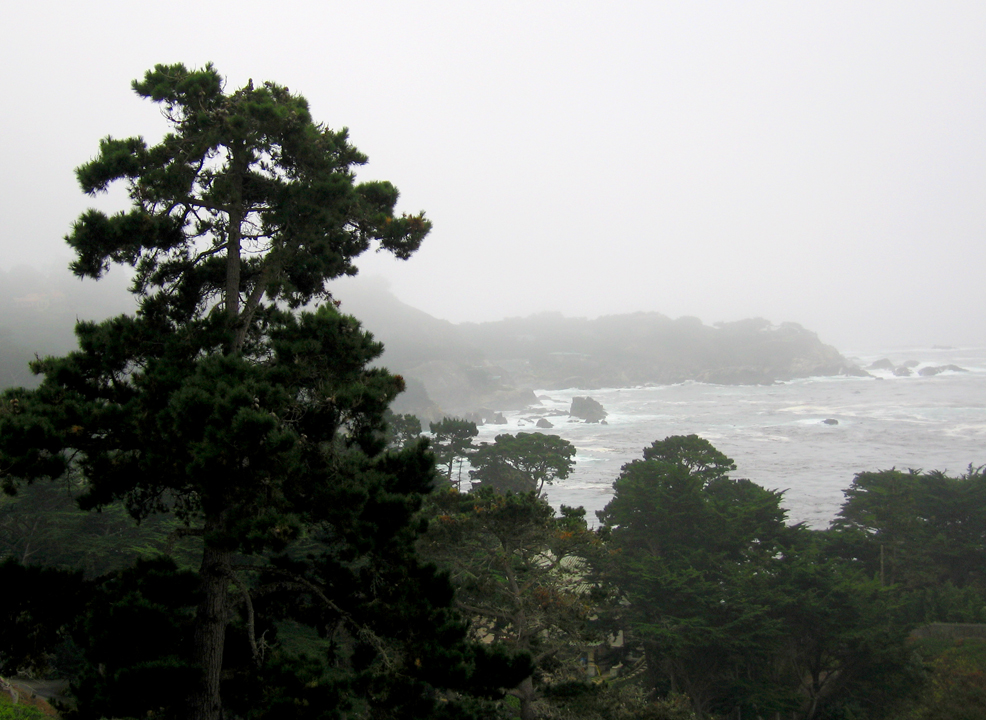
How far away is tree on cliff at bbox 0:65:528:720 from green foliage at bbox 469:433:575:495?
24.1 m

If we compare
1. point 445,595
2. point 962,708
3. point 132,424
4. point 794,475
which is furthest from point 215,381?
point 794,475

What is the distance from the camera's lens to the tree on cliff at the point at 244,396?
513 centimetres

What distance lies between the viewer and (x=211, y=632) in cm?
574

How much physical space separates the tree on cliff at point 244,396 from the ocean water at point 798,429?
118 ft

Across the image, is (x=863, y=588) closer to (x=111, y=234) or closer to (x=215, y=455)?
(x=215, y=455)

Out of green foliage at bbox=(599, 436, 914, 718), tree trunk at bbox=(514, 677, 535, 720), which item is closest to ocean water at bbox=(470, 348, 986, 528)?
green foliage at bbox=(599, 436, 914, 718)

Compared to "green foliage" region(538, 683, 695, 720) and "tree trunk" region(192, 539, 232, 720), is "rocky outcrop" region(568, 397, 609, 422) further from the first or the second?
"tree trunk" region(192, 539, 232, 720)

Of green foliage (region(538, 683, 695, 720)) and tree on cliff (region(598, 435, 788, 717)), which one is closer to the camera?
green foliage (region(538, 683, 695, 720))

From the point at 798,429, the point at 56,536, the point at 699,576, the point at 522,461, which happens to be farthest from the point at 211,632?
the point at 798,429

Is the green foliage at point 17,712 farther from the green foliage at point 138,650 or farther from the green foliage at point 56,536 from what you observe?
the green foliage at point 56,536

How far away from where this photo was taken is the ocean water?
55312 millimetres

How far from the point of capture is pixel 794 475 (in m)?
58.0

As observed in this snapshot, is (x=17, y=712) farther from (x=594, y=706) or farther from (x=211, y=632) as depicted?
(x=594, y=706)

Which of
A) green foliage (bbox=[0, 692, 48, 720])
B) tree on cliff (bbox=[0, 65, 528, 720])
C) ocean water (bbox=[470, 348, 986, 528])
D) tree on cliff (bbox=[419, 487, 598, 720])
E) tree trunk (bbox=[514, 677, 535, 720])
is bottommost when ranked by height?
ocean water (bbox=[470, 348, 986, 528])
